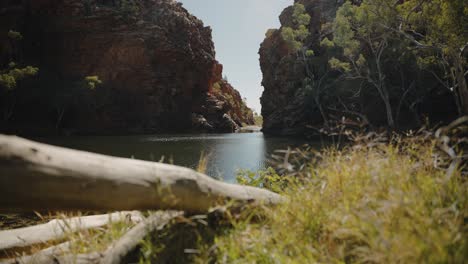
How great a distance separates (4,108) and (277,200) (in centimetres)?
4816

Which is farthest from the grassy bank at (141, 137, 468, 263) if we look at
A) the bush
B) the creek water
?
the creek water

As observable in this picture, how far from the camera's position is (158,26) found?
52.7m

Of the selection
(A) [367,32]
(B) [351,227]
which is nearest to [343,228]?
(B) [351,227]

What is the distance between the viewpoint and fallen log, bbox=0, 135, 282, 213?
5.59 feet

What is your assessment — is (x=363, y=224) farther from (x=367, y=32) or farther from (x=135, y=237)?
(x=367, y=32)

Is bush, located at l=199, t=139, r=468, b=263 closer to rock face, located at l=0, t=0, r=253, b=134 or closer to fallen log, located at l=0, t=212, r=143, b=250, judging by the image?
fallen log, located at l=0, t=212, r=143, b=250

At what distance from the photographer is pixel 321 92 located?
125 ft

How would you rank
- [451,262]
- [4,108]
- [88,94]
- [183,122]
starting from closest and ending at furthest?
[451,262], [4,108], [88,94], [183,122]

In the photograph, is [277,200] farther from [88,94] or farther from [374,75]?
[88,94]

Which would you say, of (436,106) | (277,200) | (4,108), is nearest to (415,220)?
(277,200)

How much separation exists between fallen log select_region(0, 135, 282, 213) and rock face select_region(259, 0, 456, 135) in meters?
16.9

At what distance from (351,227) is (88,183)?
1901 millimetres

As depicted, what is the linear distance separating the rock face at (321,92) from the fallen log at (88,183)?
55.4 ft

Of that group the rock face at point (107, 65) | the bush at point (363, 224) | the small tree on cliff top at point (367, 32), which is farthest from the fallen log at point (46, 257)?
the rock face at point (107, 65)
